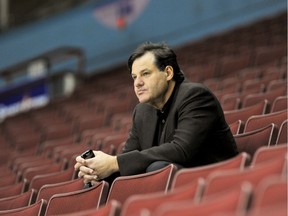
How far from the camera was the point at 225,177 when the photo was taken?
0.72 meters

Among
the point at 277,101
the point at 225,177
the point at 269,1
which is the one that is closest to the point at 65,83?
the point at 269,1

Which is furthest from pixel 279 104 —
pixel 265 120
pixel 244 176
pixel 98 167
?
pixel 244 176

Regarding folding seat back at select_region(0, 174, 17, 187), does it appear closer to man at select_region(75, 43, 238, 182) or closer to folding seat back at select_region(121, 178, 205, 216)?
man at select_region(75, 43, 238, 182)

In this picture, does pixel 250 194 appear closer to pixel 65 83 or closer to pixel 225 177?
pixel 225 177

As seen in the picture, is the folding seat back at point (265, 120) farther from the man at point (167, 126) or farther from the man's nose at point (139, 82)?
the man's nose at point (139, 82)

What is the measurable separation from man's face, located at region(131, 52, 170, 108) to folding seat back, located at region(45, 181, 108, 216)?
7.0 inches

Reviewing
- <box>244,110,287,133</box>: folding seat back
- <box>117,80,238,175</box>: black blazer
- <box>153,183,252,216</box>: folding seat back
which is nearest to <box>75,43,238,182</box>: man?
<box>117,80,238,175</box>: black blazer

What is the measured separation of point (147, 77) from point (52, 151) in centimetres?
88

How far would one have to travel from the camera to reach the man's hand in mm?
1024

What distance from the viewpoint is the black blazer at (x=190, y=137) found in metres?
1.01

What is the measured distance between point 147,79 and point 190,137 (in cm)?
12

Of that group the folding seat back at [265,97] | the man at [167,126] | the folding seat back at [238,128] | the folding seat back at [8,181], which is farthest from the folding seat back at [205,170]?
the folding seat back at [8,181]

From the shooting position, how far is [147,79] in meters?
1.07

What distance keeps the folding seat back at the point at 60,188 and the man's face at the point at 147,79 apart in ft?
0.56
